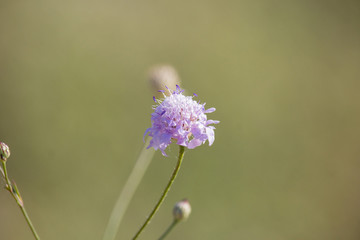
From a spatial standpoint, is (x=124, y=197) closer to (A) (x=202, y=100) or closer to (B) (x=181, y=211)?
(B) (x=181, y=211)

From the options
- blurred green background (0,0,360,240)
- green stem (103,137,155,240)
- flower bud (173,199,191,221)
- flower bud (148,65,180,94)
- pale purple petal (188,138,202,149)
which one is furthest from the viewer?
blurred green background (0,0,360,240)

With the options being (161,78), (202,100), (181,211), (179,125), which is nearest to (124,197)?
(181,211)

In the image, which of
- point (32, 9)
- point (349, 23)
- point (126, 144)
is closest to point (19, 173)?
point (126, 144)

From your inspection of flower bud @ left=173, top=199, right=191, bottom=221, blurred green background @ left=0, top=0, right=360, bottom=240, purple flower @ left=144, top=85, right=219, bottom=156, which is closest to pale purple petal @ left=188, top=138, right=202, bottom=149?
purple flower @ left=144, top=85, right=219, bottom=156

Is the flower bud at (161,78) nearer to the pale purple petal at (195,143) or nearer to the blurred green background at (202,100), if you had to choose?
the pale purple petal at (195,143)

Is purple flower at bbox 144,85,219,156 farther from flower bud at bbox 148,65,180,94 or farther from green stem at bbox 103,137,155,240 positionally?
flower bud at bbox 148,65,180,94

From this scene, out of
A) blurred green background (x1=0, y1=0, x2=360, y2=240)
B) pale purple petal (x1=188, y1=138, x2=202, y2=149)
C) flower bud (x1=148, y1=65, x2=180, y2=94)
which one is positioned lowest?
pale purple petal (x1=188, y1=138, x2=202, y2=149)
